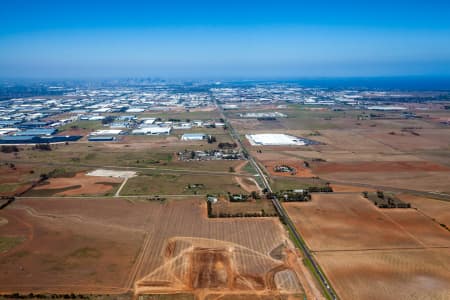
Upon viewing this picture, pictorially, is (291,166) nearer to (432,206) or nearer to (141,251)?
(432,206)

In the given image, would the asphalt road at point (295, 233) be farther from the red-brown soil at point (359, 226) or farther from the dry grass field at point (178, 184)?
the dry grass field at point (178, 184)

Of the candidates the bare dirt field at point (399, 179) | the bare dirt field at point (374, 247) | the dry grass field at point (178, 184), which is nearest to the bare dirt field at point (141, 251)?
the bare dirt field at point (374, 247)

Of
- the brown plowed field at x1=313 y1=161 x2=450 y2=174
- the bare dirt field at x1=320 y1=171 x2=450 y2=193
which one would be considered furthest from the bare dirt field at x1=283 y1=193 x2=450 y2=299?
the brown plowed field at x1=313 y1=161 x2=450 y2=174

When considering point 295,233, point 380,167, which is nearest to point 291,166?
point 380,167

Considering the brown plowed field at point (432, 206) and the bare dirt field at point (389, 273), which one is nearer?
the bare dirt field at point (389, 273)

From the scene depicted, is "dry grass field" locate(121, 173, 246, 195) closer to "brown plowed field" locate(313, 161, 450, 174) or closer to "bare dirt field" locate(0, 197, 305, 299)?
"bare dirt field" locate(0, 197, 305, 299)

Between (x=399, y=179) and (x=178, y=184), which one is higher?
(x=399, y=179)
